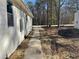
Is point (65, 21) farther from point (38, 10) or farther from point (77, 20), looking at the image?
point (77, 20)

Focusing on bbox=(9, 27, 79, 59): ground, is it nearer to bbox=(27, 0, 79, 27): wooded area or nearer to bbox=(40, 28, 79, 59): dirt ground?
bbox=(40, 28, 79, 59): dirt ground

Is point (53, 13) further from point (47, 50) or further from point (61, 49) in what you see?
point (47, 50)

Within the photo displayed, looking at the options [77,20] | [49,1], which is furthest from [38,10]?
[77,20]

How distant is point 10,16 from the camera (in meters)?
8.18

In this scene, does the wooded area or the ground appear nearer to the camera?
the ground

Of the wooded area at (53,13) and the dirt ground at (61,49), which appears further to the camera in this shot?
the wooded area at (53,13)

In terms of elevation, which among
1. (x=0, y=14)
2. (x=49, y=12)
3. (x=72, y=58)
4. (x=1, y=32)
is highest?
(x=49, y=12)

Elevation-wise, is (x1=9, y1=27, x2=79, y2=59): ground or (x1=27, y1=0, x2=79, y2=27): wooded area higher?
(x1=27, y1=0, x2=79, y2=27): wooded area

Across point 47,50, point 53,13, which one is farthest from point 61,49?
point 53,13

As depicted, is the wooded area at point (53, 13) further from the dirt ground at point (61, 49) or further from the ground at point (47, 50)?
the ground at point (47, 50)

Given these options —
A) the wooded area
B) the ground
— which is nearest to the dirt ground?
the ground

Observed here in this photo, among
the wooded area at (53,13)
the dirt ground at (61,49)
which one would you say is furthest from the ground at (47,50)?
the wooded area at (53,13)

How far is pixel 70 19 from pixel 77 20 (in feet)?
104

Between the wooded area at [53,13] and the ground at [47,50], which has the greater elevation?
the wooded area at [53,13]
